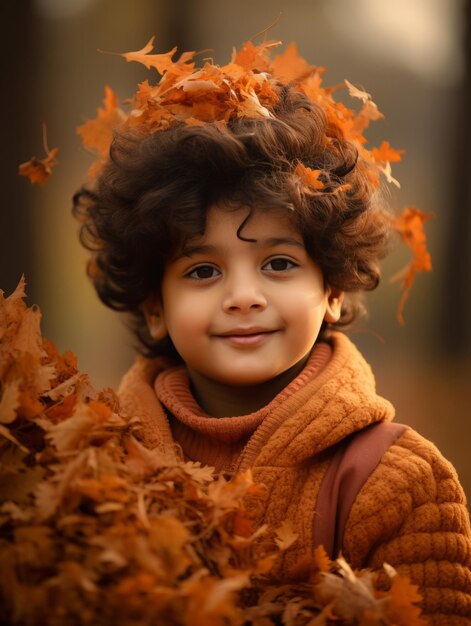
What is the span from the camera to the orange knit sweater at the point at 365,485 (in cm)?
180

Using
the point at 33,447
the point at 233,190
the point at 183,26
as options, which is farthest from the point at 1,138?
the point at 33,447

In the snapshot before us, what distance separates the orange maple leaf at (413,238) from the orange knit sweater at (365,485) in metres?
0.46

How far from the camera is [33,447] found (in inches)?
61.0

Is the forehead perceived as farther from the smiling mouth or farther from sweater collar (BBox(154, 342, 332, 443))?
sweater collar (BBox(154, 342, 332, 443))

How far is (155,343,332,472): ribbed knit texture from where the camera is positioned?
6.57 feet

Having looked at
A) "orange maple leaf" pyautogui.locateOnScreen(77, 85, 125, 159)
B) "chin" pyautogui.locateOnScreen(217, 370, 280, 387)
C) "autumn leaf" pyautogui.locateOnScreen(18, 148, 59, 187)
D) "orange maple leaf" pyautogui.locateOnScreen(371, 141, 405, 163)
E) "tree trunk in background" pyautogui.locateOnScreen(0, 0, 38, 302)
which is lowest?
"chin" pyautogui.locateOnScreen(217, 370, 280, 387)

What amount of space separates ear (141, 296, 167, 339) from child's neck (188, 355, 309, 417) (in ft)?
0.68

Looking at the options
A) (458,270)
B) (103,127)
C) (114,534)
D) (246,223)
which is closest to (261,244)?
(246,223)

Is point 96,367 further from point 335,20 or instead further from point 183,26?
point 335,20

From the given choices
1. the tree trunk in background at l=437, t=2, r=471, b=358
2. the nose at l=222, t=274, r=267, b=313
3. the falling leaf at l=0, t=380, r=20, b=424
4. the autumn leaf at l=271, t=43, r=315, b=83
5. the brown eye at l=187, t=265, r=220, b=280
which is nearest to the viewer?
the falling leaf at l=0, t=380, r=20, b=424

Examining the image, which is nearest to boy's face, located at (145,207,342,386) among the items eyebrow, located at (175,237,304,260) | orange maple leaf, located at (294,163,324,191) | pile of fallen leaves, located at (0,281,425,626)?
eyebrow, located at (175,237,304,260)

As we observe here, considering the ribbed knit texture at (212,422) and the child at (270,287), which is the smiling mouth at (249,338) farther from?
the ribbed knit texture at (212,422)

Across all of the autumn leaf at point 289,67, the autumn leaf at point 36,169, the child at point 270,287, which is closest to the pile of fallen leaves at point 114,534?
the child at point 270,287

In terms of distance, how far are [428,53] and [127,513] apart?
16.0ft
